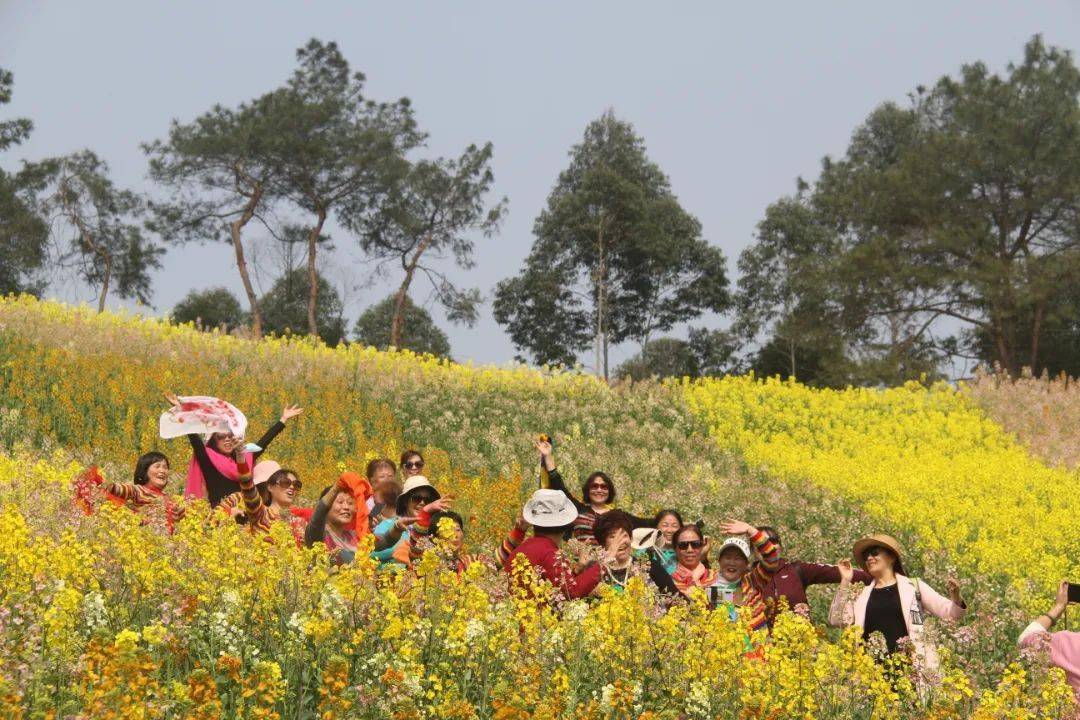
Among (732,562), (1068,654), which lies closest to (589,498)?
(732,562)

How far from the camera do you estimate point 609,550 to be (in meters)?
7.57

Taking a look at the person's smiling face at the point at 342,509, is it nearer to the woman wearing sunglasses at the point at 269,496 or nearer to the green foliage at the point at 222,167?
the woman wearing sunglasses at the point at 269,496

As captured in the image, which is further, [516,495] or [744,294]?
[744,294]

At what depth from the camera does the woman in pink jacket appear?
7090 mm

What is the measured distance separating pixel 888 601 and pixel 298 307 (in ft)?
149

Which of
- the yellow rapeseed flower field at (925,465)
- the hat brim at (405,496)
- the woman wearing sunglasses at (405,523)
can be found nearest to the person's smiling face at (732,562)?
the woman wearing sunglasses at (405,523)

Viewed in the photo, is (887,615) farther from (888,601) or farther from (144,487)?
(144,487)

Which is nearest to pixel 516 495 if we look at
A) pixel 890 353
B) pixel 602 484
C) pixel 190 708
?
pixel 602 484

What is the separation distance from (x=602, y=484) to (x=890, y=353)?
29.1m

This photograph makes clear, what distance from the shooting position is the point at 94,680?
487cm

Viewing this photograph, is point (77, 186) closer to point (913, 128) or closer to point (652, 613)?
point (913, 128)

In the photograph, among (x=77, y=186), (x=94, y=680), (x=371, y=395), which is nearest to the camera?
(x=94, y=680)

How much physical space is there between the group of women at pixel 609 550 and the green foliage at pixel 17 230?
4287 cm

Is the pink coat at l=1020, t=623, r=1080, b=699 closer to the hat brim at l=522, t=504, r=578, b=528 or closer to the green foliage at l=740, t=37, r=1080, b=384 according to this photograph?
the hat brim at l=522, t=504, r=578, b=528
